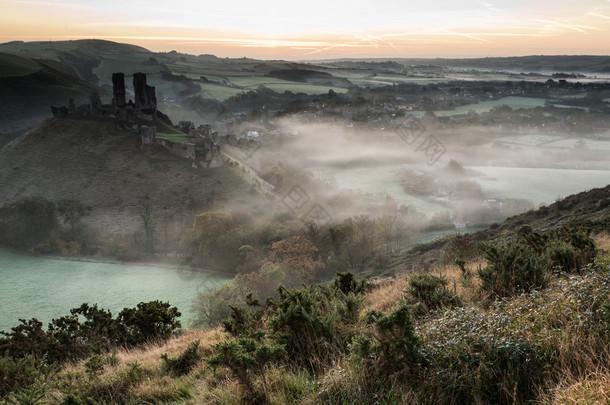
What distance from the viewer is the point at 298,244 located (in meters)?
47.4

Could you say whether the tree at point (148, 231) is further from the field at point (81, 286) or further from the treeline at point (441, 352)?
the treeline at point (441, 352)

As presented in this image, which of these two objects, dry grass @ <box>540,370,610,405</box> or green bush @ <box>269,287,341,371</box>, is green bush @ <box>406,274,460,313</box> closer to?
green bush @ <box>269,287,341,371</box>

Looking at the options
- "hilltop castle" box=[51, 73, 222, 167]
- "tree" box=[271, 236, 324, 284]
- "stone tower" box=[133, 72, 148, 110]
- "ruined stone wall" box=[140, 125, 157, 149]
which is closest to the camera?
"tree" box=[271, 236, 324, 284]

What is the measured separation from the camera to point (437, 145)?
15188cm

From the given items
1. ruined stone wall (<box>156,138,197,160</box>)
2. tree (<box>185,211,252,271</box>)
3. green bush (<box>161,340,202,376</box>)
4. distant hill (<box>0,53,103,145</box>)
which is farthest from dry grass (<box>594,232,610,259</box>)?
distant hill (<box>0,53,103,145</box>)

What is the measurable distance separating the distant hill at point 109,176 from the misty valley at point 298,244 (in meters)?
0.41

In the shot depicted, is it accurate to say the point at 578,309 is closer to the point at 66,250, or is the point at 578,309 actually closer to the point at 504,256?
the point at 504,256

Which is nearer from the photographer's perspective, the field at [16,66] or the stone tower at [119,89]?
the stone tower at [119,89]

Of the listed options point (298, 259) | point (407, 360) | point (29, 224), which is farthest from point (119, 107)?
point (407, 360)

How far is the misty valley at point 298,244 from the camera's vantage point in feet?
14.5

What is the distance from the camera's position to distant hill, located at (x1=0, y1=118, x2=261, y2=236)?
64.6 m

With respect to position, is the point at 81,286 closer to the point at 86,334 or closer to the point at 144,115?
the point at 86,334

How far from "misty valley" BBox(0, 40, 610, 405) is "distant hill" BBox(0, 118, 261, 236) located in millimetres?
406

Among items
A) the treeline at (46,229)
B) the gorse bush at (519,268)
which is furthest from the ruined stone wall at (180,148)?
the gorse bush at (519,268)
